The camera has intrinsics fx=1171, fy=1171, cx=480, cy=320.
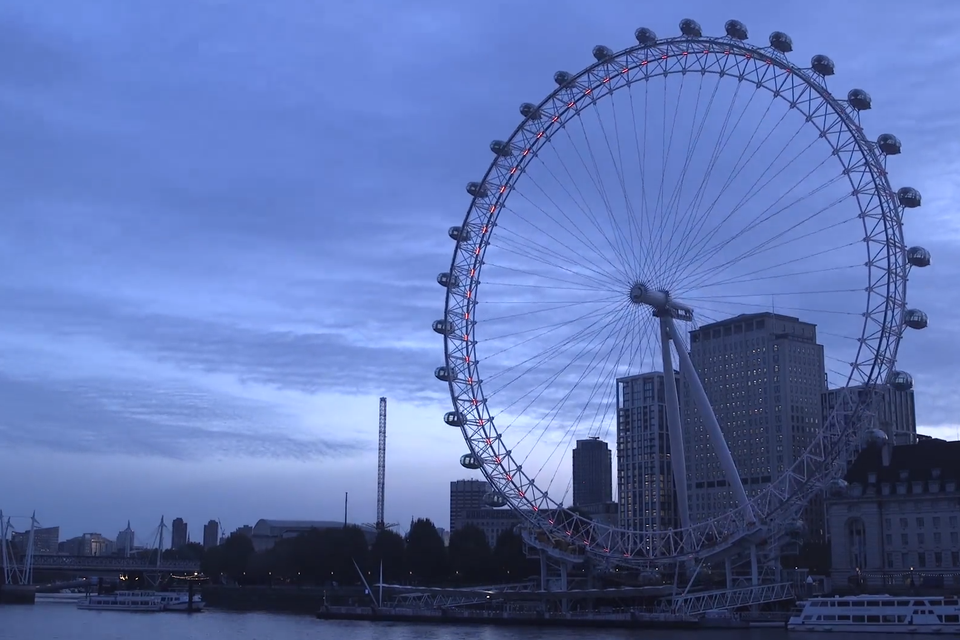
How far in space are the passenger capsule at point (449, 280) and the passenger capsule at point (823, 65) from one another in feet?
79.0

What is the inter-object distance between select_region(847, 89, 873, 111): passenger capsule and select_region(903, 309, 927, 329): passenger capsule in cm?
1002

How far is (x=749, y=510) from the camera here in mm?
61125


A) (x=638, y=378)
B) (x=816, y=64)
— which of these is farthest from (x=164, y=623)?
(x=638, y=378)

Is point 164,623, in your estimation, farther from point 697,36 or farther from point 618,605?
point 697,36

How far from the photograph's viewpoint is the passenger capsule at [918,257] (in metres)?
54.7

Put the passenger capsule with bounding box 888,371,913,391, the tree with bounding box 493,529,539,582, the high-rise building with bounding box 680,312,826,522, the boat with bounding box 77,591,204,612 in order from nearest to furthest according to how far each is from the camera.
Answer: the passenger capsule with bounding box 888,371,913,391 → the boat with bounding box 77,591,204,612 → the tree with bounding box 493,529,539,582 → the high-rise building with bounding box 680,312,826,522

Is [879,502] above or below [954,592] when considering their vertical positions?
above

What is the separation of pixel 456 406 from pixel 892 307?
25.8 metres

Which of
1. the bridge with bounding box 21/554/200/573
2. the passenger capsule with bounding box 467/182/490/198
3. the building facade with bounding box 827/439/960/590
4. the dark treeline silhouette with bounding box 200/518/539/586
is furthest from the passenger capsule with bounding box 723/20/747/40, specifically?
the bridge with bounding box 21/554/200/573

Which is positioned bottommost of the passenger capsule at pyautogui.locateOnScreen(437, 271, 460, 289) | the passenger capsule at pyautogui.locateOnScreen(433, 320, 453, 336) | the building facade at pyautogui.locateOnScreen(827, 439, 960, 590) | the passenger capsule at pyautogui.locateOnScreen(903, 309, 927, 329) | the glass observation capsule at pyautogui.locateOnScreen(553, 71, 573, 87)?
the building facade at pyautogui.locateOnScreen(827, 439, 960, 590)

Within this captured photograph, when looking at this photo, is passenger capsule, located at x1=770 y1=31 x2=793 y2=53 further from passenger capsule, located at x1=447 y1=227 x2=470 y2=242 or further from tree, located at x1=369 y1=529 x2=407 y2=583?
tree, located at x1=369 y1=529 x2=407 y2=583

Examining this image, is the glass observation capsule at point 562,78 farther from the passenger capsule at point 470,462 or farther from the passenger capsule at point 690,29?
the passenger capsule at point 470,462

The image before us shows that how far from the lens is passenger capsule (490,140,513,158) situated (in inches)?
2618

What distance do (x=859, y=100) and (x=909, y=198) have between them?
5240mm
